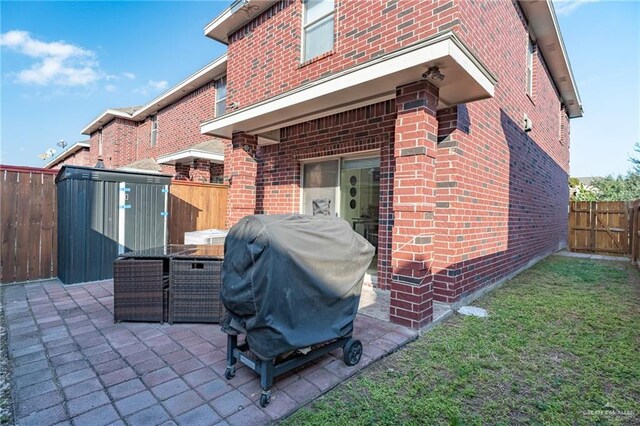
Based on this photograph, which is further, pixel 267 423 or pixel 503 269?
pixel 503 269

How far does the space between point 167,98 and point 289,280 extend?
12.4 meters

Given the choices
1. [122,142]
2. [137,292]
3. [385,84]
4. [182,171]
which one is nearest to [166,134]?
[182,171]

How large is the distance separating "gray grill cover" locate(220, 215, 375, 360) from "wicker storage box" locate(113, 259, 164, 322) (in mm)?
1591

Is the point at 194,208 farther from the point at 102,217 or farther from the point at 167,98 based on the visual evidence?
the point at 167,98

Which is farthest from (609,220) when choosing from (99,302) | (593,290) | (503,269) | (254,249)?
(99,302)

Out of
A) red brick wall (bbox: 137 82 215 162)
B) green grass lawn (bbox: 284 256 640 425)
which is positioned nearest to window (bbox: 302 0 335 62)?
green grass lawn (bbox: 284 256 640 425)

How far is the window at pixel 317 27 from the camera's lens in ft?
16.4

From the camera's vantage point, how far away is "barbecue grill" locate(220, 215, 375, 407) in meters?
2.09

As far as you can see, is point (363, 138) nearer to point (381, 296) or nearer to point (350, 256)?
point (381, 296)

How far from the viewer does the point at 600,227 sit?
11.6 metres

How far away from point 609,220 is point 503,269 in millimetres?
9129

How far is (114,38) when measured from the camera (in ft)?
30.9

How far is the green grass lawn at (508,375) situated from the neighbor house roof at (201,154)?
25.2ft

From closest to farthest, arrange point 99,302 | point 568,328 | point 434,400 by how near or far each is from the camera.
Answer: point 434,400 < point 568,328 < point 99,302
